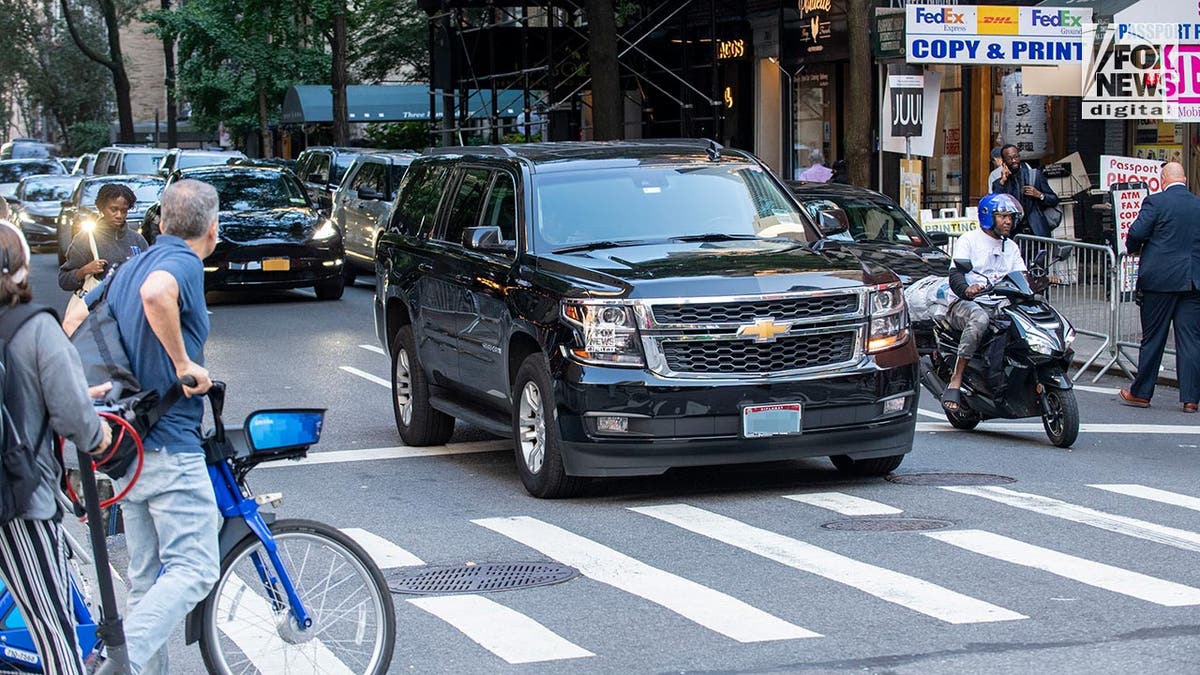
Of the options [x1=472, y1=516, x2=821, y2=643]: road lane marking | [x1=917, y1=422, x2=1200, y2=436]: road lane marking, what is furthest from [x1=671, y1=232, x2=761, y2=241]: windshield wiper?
[x1=917, y1=422, x2=1200, y2=436]: road lane marking

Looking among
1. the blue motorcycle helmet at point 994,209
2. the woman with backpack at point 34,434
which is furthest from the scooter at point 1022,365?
the woman with backpack at point 34,434

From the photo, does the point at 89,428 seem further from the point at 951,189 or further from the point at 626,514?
the point at 951,189

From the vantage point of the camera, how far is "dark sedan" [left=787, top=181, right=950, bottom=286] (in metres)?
15.6

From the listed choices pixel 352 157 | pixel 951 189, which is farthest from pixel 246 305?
pixel 951 189

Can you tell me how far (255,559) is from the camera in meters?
5.41

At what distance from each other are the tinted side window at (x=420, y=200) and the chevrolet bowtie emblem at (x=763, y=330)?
11.2 feet

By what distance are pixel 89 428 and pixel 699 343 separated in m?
4.84

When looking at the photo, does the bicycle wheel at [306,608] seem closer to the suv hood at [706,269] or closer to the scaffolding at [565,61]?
the suv hood at [706,269]

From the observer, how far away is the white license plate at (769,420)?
9.09 meters

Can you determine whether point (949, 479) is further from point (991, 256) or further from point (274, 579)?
point (274, 579)

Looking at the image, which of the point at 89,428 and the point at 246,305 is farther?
the point at 246,305

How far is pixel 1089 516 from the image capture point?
29.2 feet

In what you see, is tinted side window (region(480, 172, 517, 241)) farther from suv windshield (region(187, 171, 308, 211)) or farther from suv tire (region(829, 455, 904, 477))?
suv windshield (region(187, 171, 308, 211))
